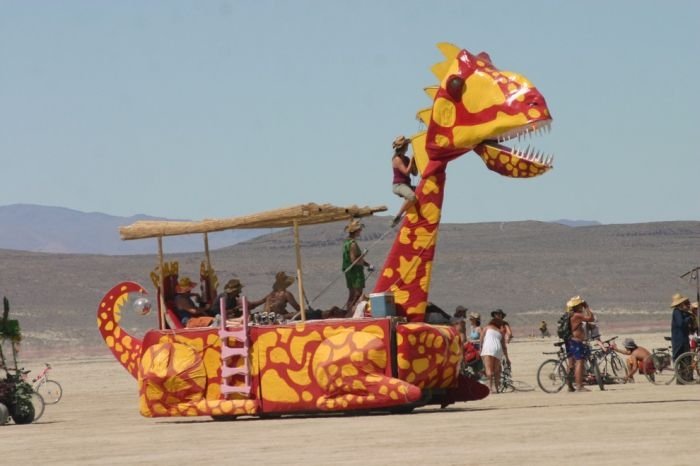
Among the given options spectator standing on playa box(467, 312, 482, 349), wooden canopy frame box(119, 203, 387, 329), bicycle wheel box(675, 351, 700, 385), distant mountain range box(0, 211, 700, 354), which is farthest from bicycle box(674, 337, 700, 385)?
distant mountain range box(0, 211, 700, 354)

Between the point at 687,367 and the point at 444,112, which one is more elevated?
the point at 444,112

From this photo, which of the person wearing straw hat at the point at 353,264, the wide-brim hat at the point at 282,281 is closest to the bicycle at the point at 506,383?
the person wearing straw hat at the point at 353,264

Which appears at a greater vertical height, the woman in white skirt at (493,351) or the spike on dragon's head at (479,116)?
the spike on dragon's head at (479,116)

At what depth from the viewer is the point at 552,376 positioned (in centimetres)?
2816

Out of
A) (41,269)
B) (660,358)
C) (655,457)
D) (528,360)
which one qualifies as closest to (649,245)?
(41,269)

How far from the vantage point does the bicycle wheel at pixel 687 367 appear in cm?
2833

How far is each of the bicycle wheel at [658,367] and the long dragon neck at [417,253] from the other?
876 cm

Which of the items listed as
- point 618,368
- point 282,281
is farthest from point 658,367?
point 282,281

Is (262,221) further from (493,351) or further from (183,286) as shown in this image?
(493,351)

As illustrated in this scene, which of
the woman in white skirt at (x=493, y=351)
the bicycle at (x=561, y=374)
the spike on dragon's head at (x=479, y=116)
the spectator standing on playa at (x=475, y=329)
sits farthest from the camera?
the spectator standing on playa at (x=475, y=329)

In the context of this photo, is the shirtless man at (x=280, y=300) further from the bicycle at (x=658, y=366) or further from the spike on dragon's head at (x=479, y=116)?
the bicycle at (x=658, y=366)

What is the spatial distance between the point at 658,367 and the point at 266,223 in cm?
1070

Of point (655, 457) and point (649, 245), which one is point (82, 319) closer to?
point (649, 245)

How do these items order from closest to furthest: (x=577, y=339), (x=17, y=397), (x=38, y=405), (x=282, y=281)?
(x=282, y=281), (x=17, y=397), (x=38, y=405), (x=577, y=339)
